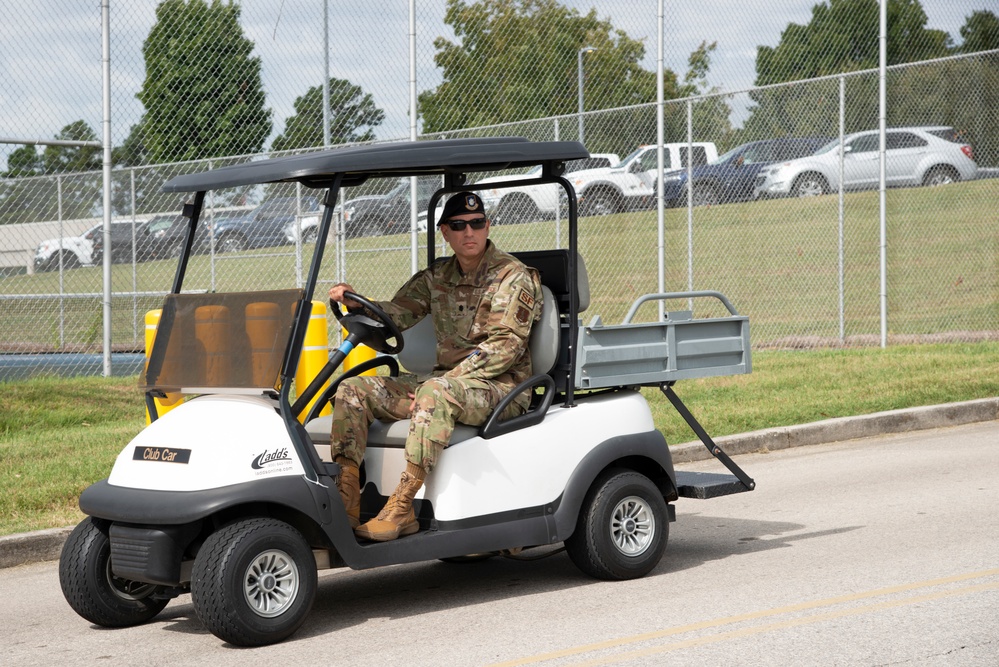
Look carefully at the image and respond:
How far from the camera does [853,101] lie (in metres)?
15.7

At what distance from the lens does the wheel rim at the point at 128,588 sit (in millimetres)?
5473

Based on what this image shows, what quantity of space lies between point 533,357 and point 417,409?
0.75 metres

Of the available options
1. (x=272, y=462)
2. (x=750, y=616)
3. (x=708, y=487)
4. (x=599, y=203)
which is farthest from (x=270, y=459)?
(x=599, y=203)

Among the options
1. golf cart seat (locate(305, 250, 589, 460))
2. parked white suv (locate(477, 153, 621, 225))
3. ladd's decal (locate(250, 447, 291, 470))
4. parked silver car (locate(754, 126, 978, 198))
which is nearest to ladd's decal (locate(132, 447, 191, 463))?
ladd's decal (locate(250, 447, 291, 470))

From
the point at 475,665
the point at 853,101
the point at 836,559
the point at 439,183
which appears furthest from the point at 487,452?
the point at 853,101

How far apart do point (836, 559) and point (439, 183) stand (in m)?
9.71

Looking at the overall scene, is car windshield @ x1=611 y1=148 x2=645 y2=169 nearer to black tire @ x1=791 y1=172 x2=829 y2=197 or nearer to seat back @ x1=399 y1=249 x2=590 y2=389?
black tire @ x1=791 y1=172 x2=829 y2=197

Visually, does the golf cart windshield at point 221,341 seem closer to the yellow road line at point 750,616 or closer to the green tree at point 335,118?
the yellow road line at point 750,616

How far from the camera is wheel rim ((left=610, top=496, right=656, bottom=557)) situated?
6.05 m

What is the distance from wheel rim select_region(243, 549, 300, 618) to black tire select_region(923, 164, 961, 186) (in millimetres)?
13345

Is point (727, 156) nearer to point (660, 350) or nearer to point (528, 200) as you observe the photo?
point (528, 200)

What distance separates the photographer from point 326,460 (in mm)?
5852

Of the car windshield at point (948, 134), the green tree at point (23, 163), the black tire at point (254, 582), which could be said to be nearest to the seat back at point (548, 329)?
the black tire at point (254, 582)

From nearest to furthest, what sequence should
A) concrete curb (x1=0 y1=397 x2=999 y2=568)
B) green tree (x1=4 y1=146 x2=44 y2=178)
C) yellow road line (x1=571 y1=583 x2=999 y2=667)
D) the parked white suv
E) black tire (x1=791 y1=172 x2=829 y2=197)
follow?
yellow road line (x1=571 y1=583 x2=999 y2=667) → concrete curb (x1=0 y1=397 x2=999 y2=568) → green tree (x1=4 y1=146 x2=44 y2=178) → the parked white suv → black tire (x1=791 y1=172 x2=829 y2=197)
